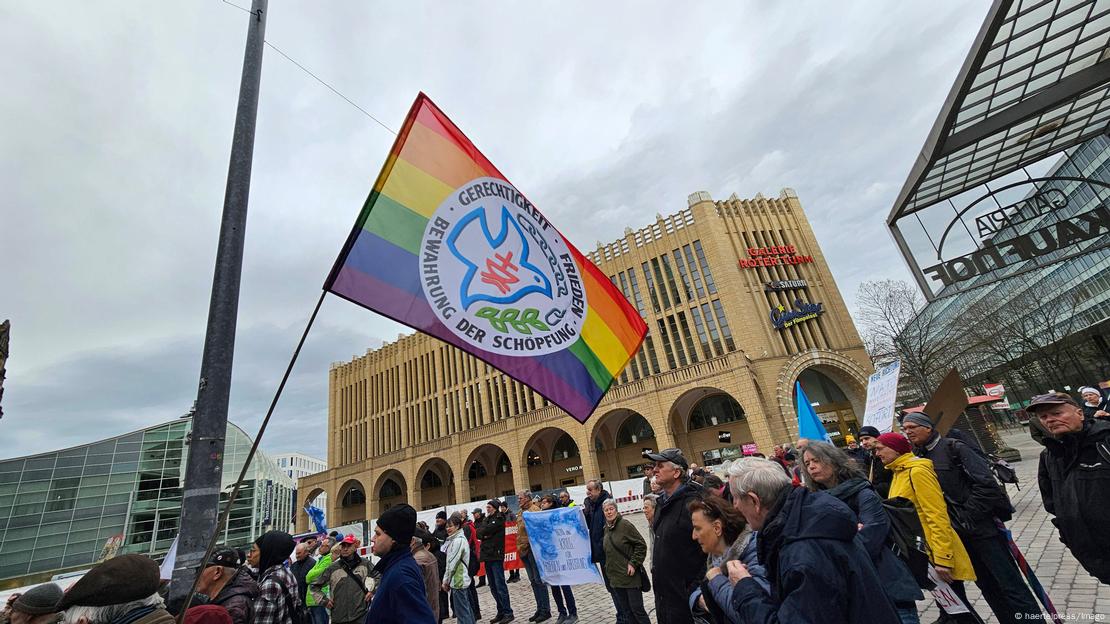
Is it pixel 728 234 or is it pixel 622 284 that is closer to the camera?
pixel 728 234

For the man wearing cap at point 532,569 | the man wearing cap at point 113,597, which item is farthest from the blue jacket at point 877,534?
the man wearing cap at point 532,569

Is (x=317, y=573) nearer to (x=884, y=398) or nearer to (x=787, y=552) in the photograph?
(x=787, y=552)

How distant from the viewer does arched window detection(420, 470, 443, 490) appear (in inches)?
1486

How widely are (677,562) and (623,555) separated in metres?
1.45

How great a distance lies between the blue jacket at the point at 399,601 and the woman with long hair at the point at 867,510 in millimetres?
2608

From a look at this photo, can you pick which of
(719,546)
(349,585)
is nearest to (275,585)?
(349,585)

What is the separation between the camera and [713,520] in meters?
2.44

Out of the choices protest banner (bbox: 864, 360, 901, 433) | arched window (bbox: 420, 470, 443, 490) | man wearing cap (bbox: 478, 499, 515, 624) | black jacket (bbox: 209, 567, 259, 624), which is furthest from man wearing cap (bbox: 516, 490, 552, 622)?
arched window (bbox: 420, 470, 443, 490)

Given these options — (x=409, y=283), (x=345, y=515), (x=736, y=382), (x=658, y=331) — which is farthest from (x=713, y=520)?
(x=345, y=515)

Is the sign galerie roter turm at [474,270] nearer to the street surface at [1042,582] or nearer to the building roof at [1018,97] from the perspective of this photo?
the street surface at [1042,582]

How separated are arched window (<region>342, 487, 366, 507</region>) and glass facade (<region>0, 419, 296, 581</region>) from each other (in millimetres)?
11129

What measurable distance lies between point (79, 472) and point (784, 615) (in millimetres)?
35955

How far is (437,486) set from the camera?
3778cm

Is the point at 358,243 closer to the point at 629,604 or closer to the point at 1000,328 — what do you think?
the point at 629,604
